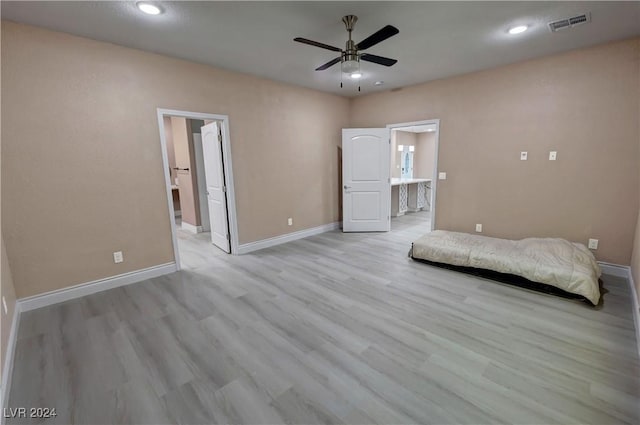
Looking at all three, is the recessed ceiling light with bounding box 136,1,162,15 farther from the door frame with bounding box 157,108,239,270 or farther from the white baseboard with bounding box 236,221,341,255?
the white baseboard with bounding box 236,221,341,255

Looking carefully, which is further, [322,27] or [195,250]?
[195,250]

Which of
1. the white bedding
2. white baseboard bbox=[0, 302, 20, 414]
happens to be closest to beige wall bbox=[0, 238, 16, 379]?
white baseboard bbox=[0, 302, 20, 414]

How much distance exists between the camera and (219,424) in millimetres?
1559

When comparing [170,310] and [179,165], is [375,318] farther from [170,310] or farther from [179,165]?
[179,165]

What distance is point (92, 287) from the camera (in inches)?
123

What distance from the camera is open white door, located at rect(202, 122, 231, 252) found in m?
4.21

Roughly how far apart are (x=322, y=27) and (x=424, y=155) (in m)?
6.30

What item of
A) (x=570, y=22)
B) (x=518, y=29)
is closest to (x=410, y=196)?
(x=518, y=29)

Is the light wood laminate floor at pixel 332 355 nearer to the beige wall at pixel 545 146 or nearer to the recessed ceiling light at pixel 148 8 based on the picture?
the beige wall at pixel 545 146

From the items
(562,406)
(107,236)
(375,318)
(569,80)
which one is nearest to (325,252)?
(375,318)

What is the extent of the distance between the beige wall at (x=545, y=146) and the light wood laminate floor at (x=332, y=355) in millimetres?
894

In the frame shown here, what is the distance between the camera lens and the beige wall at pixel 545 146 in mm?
3238

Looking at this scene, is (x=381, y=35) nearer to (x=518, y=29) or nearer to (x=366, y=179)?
(x=518, y=29)

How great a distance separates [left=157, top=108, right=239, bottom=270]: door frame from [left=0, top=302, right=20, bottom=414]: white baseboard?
60.0 inches
